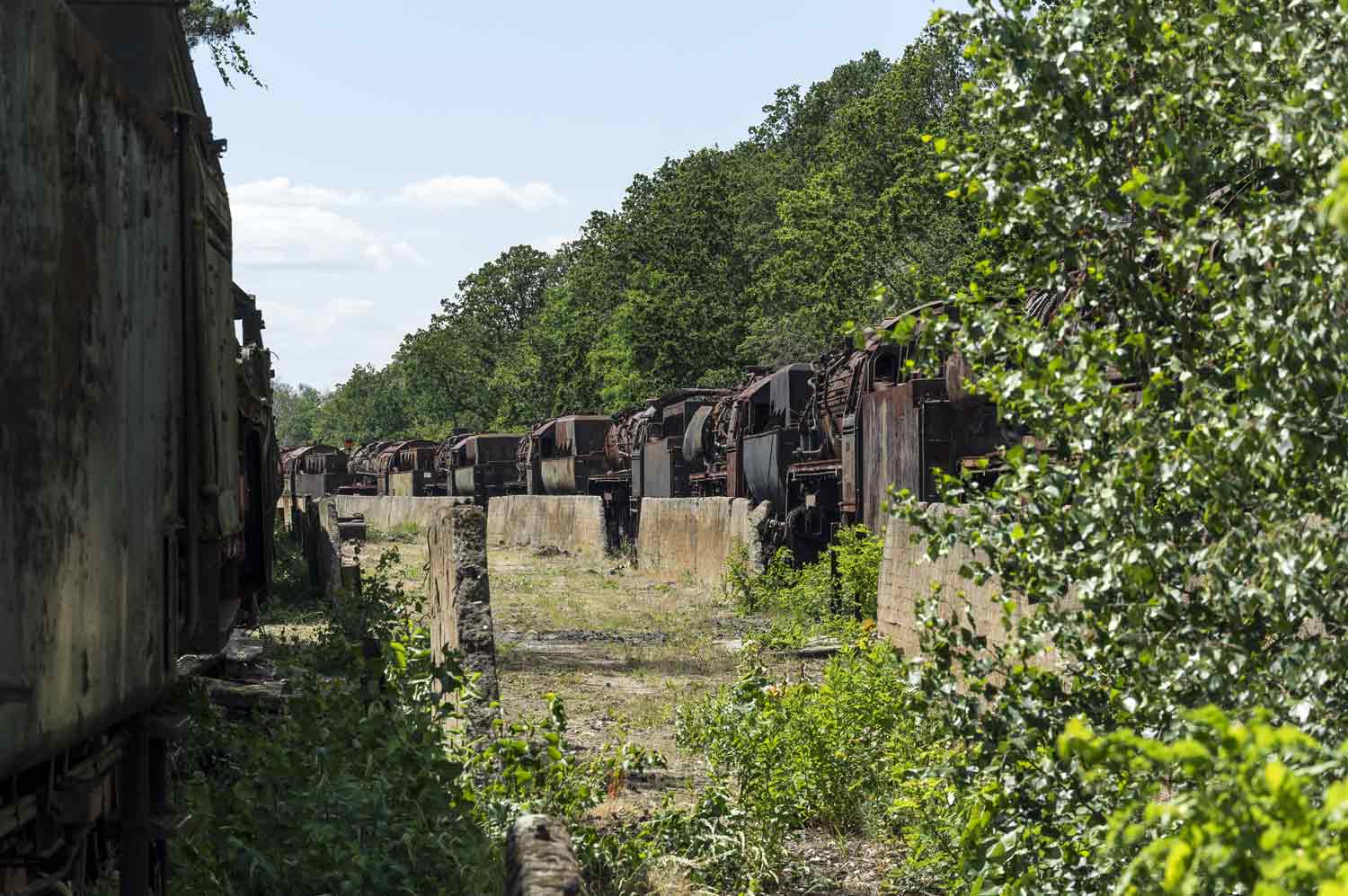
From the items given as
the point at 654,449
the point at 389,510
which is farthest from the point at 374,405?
the point at 654,449

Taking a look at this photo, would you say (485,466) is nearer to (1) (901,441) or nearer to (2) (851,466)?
(2) (851,466)

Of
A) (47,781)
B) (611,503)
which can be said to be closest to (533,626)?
(47,781)

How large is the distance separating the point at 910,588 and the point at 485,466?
3907cm

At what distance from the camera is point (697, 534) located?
2431 centimetres

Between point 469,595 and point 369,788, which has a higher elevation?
point 469,595

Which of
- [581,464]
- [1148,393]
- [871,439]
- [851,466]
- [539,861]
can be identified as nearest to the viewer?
[1148,393]

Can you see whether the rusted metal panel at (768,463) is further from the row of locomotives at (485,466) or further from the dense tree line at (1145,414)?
the row of locomotives at (485,466)

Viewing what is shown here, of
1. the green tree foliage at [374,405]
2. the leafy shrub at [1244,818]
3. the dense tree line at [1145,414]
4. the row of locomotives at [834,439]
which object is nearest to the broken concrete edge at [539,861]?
the dense tree line at [1145,414]

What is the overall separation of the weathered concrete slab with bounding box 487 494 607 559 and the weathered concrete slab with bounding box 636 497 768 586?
4660mm

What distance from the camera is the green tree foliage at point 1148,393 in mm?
3543

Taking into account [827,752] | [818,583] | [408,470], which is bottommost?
[827,752]

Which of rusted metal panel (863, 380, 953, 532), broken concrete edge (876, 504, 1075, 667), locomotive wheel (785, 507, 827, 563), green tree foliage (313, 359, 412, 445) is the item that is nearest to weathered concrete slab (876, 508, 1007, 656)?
broken concrete edge (876, 504, 1075, 667)

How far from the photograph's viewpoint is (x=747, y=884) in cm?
721

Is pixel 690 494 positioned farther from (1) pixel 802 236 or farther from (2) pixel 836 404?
(1) pixel 802 236
